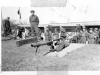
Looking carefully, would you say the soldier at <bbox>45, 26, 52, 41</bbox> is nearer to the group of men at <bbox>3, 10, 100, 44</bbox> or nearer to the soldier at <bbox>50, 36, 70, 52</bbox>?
the group of men at <bbox>3, 10, 100, 44</bbox>

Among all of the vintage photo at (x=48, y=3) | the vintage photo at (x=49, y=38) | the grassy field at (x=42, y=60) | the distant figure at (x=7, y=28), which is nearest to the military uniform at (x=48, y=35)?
the vintage photo at (x=49, y=38)

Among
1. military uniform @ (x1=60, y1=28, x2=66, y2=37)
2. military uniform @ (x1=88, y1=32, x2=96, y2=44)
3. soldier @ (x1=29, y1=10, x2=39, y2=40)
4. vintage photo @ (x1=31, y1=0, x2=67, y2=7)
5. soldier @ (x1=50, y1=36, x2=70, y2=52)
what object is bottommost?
soldier @ (x1=50, y1=36, x2=70, y2=52)

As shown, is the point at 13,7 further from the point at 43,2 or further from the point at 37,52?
the point at 37,52

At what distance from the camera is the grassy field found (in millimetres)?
2697

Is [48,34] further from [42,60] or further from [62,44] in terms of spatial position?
[42,60]

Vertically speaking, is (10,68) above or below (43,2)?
below

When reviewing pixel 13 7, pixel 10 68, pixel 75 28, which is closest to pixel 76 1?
pixel 75 28

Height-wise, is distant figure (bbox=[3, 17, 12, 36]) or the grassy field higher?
distant figure (bbox=[3, 17, 12, 36])

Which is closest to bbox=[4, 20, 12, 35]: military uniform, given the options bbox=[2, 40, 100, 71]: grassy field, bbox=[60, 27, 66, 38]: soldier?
bbox=[2, 40, 100, 71]: grassy field

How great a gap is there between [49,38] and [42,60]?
51cm

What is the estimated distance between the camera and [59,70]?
2.74 meters

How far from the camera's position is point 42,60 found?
2707 millimetres

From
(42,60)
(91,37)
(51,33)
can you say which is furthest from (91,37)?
(42,60)

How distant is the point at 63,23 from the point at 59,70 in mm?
1053
